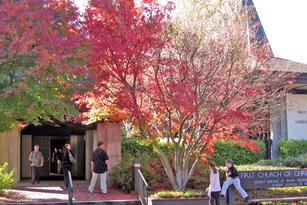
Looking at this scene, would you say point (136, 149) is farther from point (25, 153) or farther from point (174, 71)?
point (174, 71)

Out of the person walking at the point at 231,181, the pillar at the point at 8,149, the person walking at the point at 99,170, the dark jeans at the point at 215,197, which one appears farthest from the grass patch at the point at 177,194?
the pillar at the point at 8,149

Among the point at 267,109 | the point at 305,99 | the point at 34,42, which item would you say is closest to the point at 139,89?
the point at 34,42

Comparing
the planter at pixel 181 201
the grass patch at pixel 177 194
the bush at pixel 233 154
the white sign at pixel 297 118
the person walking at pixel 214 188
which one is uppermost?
the white sign at pixel 297 118

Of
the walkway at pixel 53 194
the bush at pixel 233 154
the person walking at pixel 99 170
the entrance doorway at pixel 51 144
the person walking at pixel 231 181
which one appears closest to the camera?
the person walking at pixel 231 181

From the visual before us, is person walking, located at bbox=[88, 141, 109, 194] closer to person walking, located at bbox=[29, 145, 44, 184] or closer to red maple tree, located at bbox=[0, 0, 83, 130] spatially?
person walking, located at bbox=[29, 145, 44, 184]

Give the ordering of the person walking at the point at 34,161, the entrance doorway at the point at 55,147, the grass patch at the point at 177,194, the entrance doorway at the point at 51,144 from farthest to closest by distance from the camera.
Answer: the entrance doorway at the point at 55,147 → the entrance doorway at the point at 51,144 → the person walking at the point at 34,161 → the grass patch at the point at 177,194

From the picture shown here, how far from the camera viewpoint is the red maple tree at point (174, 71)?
1339 centimetres

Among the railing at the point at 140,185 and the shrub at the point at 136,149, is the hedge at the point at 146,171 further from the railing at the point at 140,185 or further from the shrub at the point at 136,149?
the railing at the point at 140,185

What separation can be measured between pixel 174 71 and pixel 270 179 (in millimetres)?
4350

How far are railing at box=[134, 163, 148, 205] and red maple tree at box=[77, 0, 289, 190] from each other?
949 millimetres

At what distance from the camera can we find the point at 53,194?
52.0 ft

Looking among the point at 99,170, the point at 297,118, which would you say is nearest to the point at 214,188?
the point at 99,170

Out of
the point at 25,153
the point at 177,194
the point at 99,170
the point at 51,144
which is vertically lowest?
the point at 177,194

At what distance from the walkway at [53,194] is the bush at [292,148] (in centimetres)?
949
